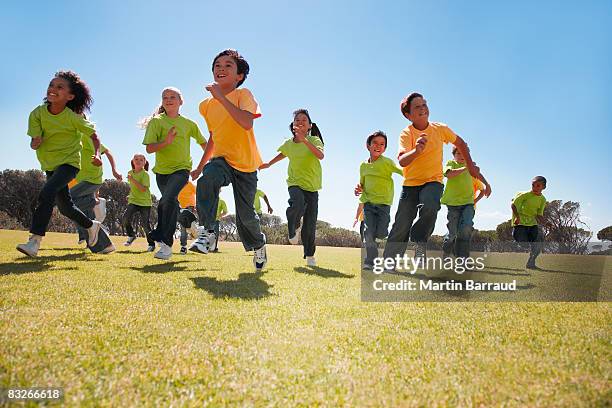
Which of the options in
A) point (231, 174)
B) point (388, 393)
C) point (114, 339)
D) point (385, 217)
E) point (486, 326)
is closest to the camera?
point (388, 393)

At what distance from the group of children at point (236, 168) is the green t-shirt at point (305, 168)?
0.02 metres

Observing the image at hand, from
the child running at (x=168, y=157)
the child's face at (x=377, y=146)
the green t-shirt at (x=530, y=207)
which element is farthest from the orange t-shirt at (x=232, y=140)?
the green t-shirt at (x=530, y=207)

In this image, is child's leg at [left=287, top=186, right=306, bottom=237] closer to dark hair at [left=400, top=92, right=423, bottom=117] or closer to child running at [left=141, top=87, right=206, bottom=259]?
child running at [left=141, top=87, right=206, bottom=259]

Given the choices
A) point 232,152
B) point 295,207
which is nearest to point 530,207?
point 295,207

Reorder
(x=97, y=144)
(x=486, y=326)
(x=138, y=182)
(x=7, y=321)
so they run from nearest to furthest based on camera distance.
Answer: (x=7, y=321) < (x=486, y=326) < (x=97, y=144) < (x=138, y=182)

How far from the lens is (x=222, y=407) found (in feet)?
3.68

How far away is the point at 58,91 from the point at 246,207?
304 cm

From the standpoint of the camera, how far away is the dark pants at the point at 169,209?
5684 millimetres

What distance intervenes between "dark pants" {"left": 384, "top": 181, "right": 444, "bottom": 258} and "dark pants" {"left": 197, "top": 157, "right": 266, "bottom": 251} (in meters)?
1.87

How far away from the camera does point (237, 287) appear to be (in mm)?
3422

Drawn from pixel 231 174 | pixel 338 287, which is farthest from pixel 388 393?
pixel 231 174

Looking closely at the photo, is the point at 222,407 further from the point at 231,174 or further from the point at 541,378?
the point at 231,174

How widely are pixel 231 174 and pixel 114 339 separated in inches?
120

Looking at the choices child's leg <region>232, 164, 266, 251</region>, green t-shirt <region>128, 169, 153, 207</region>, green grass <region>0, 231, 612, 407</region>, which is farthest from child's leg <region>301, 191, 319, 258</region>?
green t-shirt <region>128, 169, 153, 207</region>
